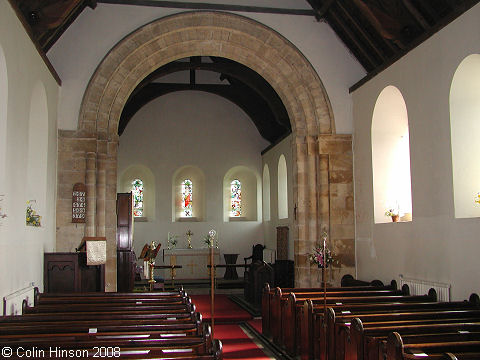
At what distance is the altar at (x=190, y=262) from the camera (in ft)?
52.1

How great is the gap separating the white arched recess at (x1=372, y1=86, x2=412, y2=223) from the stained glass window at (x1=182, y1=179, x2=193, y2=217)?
8.98m

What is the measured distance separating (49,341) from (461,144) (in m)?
5.02

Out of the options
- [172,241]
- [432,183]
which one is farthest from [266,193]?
[432,183]

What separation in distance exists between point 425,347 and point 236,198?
1319 cm

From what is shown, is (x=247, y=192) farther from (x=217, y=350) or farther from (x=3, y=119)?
(x=217, y=350)

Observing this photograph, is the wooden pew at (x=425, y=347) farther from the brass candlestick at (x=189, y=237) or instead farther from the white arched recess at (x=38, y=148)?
the brass candlestick at (x=189, y=237)

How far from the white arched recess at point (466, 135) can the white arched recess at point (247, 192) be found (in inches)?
416

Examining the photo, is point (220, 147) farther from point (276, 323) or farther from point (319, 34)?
point (276, 323)

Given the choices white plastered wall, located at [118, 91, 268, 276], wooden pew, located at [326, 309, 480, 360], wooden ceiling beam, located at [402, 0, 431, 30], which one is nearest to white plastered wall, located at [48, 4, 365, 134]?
wooden ceiling beam, located at [402, 0, 431, 30]

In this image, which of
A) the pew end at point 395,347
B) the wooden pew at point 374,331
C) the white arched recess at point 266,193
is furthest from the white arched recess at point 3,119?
the white arched recess at point 266,193

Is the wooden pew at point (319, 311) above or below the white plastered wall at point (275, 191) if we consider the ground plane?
below

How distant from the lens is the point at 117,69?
30.8 feet

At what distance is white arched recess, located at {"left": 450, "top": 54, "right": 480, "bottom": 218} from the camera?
258 inches

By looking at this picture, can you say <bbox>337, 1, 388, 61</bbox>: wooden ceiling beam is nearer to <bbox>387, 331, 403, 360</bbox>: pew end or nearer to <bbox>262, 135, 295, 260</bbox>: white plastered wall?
<bbox>262, 135, 295, 260</bbox>: white plastered wall
